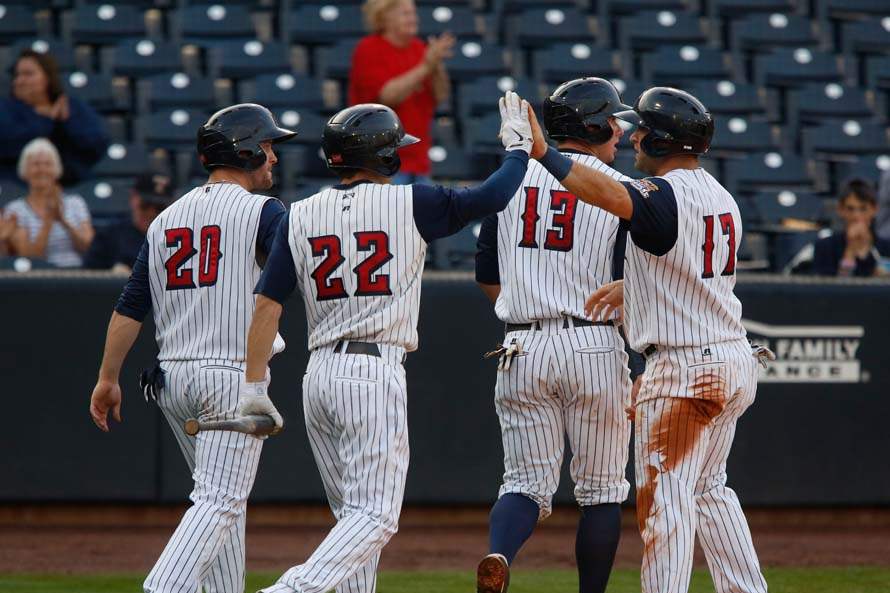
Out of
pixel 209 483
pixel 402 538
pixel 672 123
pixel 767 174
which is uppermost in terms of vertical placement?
pixel 767 174

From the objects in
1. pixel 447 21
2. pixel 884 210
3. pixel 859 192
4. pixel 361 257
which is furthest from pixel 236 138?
pixel 447 21

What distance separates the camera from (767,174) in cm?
1040

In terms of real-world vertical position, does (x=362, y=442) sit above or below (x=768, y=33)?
below

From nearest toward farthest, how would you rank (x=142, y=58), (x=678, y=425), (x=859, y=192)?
1. (x=678, y=425)
2. (x=859, y=192)
3. (x=142, y=58)

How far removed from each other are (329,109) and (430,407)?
3.59 m

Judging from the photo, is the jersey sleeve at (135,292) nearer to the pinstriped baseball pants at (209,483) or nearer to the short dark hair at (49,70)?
the pinstriped baseball pants at (209,483)

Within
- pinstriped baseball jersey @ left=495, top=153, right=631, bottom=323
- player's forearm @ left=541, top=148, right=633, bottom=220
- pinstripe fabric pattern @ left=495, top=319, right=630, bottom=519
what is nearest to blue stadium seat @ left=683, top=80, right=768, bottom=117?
pinstriped baseball jersey @ left=495, top=153, right=631, bottom=323

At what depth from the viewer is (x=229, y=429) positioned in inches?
192

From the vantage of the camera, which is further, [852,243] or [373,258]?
[852,243]

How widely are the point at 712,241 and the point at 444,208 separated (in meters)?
0.90

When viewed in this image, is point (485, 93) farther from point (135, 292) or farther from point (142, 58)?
point (135, 292)

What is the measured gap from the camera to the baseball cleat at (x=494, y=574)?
194 inches

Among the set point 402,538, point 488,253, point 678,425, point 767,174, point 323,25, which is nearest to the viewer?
point 678,425

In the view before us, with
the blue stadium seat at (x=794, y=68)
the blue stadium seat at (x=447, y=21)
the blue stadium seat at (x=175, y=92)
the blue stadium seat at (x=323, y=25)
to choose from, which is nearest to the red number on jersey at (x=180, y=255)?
the blue stadium seat at (x=175, y=92)
